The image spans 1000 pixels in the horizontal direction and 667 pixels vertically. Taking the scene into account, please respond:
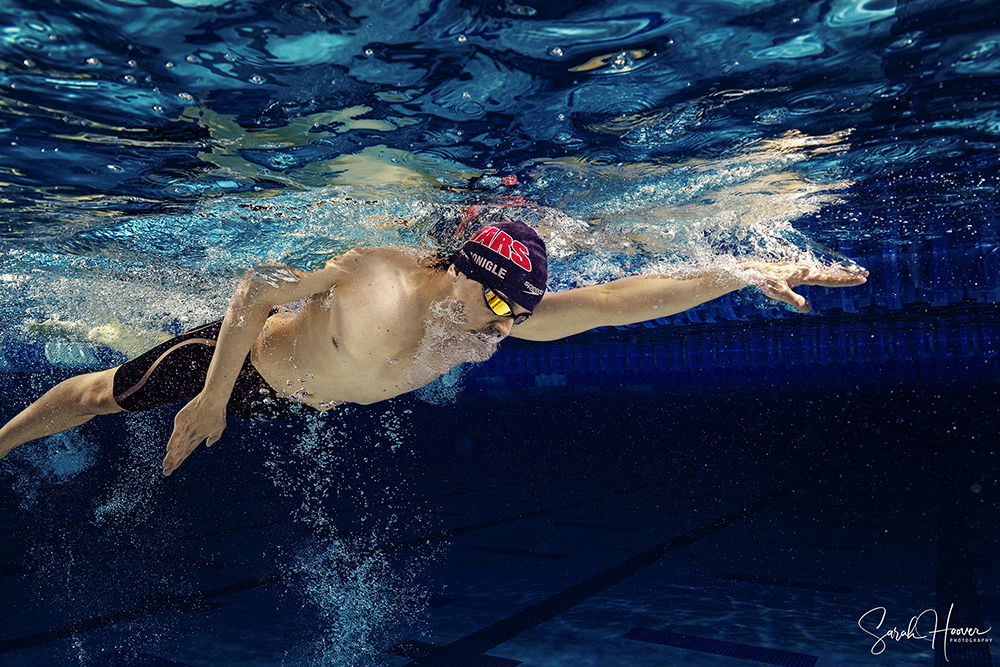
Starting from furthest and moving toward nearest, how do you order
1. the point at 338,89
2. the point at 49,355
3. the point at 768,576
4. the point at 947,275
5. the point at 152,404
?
the point at 49,355
the point at 947,275
the point at 768,576
the point at 152,404
the point at 338,89

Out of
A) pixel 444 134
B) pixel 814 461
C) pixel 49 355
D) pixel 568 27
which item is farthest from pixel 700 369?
pixel 49 355

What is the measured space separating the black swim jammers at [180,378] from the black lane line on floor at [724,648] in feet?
8.79

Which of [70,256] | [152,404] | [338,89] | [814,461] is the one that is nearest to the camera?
[338,89]

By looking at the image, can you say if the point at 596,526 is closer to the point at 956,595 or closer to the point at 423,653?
the point at 956,595

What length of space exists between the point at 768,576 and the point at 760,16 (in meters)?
4.06

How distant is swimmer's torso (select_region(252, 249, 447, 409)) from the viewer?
3107mm

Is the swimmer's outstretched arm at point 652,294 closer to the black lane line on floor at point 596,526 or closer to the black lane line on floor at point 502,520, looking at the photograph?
the black lane line on floor at point 502,520

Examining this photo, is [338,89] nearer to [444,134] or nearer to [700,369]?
[444,134]

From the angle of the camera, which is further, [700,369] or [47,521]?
[700,369]

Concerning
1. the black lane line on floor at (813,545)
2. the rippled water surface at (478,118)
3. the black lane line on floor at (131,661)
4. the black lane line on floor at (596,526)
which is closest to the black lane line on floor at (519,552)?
the black lane line on floor at (596,526)

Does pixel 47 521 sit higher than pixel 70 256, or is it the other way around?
pixel 70 256

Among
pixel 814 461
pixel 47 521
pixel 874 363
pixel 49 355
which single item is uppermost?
pixel 49 355

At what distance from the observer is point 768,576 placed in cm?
474
